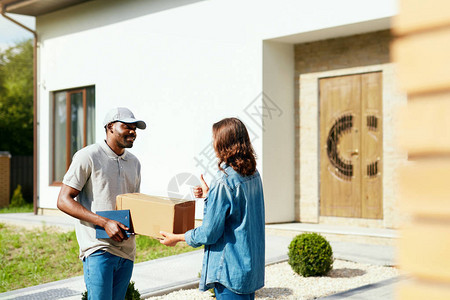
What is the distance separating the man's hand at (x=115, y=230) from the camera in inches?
130

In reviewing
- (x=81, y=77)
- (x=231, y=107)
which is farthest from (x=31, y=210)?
(x=231, y=107)

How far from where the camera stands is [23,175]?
62.8 ft

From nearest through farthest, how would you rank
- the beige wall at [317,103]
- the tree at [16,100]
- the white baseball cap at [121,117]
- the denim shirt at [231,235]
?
the denim shirt at [231,235] < the white baseball cap at [121,117] < the beige wall at [317,103] < the tree at [16,100]

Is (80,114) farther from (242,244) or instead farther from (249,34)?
(242,244)

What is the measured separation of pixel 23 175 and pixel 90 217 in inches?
675

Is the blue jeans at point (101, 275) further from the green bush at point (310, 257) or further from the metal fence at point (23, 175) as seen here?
the metal fence at point (23, 175)

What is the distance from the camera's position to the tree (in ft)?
85.5

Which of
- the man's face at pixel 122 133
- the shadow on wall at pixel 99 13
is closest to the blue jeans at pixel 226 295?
→ the man's face at pixel 122 133

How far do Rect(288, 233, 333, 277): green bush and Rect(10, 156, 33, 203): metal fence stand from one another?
14.4 m

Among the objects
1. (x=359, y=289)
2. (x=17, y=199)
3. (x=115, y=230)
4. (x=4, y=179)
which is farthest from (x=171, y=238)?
(x=4, y=179)

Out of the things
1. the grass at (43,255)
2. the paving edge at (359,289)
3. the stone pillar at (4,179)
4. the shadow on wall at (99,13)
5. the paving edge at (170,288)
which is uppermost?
the shadow on wall at (99,13)

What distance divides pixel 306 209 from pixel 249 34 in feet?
11.9

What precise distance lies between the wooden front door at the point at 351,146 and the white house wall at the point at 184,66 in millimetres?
749

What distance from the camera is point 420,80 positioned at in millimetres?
1004
